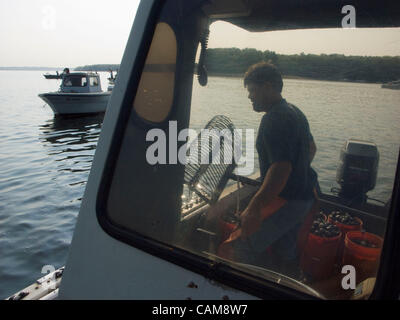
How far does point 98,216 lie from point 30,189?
30.6 feet

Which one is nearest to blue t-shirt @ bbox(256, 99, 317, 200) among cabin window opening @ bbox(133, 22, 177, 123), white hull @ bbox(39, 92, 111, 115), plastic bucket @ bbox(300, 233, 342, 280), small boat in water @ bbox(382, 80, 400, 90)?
plastic bucket @ bbox(300, 233, 342, 280)

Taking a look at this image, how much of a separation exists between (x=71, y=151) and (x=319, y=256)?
14161mm

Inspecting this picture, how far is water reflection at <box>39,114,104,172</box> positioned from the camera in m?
12.2

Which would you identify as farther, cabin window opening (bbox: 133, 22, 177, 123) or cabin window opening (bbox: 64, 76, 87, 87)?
cabin window opening (bbox: 64, 76, 87, 87)

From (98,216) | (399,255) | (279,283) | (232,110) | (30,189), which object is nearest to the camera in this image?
(399,255)

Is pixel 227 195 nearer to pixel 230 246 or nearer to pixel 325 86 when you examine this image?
pixel 230 246

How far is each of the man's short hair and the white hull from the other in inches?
817

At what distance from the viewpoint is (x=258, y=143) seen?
153 cm

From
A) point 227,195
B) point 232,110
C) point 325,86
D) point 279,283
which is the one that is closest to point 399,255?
point 279,283

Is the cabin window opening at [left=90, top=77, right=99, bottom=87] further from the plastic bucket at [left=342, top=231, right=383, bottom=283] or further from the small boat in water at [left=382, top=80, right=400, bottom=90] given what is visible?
the small boat in water at [left=382, top=80, right=400, bottom=90]

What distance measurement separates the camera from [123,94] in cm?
123

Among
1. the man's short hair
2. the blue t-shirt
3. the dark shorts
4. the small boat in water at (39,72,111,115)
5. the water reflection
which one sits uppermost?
the small boat in water at (39,72,111,115)

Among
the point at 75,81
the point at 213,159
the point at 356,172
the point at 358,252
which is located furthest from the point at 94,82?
the point at 358,252

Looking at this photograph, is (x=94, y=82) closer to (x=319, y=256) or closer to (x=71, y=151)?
(x=71, y=151)
